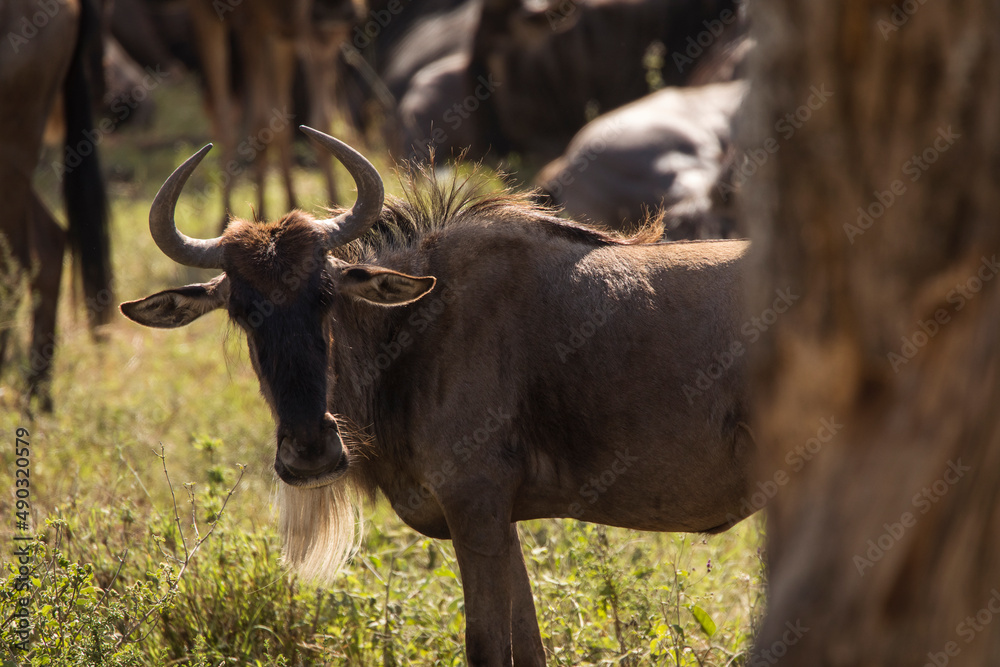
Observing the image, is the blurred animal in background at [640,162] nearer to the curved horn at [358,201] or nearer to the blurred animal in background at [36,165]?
the blurred animal in background at [36,165]

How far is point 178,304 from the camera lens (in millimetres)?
3027

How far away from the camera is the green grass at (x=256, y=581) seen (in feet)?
10.2

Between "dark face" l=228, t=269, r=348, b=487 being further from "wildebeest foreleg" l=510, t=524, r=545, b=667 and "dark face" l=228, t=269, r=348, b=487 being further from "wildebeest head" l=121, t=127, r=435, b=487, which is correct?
"wildebeest foreleg" l=510, t=524, r=545, b=667

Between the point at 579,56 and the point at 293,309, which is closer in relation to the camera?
the point at 293,309

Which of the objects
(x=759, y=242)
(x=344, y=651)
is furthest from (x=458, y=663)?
(x=759, y=242)

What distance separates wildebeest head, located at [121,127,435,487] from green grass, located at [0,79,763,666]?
0.36 meters

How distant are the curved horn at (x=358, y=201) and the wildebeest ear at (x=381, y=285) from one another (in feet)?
0.39

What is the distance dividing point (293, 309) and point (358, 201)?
0.46 meters

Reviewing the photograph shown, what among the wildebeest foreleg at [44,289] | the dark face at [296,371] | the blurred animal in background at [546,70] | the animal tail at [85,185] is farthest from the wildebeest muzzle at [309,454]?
the blurred animal in background at [546,70]

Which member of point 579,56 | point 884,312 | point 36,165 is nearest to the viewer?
point 884,312

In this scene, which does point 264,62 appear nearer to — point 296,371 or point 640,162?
point 640,162

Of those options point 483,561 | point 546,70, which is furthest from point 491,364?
point 546,70

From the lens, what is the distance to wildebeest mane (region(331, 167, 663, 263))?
320 cm

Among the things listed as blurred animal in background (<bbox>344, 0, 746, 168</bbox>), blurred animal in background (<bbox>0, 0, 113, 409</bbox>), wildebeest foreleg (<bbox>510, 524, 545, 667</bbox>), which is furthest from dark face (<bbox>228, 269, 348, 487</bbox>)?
blurred animal in background (<bbox>344, 0, 746, 168</bbox>)
